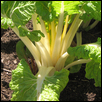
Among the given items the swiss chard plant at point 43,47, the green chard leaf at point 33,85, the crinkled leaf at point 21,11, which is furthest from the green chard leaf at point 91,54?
the crinkled leaf at point 21,11

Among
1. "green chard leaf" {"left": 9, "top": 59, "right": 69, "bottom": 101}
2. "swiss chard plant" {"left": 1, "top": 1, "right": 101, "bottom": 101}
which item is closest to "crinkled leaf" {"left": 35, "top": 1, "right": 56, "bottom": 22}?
"swiss chard plant" {"left": 1, "top": 1, "right": 101, "bottom": 101}

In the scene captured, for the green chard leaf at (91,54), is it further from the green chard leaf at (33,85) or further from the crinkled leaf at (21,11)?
the crinkled leaf at (21,11)

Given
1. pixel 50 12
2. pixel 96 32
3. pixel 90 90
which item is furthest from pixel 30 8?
pixel 96 32

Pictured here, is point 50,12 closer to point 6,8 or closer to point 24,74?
point 6,8

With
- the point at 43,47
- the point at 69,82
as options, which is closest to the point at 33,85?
the point at 43,47

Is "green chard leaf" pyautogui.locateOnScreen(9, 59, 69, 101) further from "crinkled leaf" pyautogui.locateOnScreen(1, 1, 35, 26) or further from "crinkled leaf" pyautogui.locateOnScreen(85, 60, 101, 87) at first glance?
"crinkled leaf" pyautogui.locateOnScreen(1, 1, 35, 26)

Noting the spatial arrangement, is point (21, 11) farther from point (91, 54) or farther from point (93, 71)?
point (93, 71)
